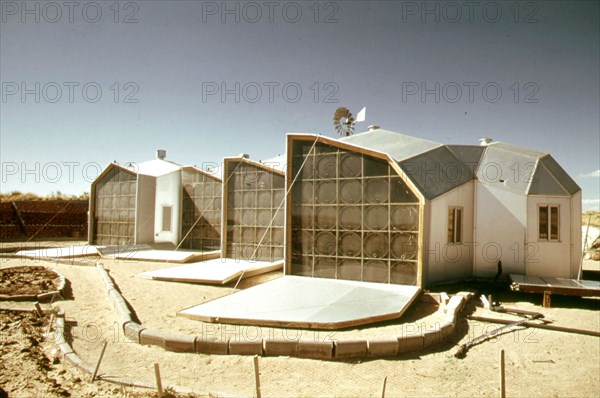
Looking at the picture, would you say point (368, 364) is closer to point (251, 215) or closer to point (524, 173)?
point (251, 215)

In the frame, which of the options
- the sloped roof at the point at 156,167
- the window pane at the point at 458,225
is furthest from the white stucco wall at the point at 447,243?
the sloped roof at the point at 156,167

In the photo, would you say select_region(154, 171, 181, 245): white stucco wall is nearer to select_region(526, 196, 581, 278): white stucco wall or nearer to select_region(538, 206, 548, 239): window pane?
select_region(526, 196, 581, 278): white stucco wall

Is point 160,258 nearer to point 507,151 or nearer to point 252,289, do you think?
point 252,289

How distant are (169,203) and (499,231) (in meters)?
17.2

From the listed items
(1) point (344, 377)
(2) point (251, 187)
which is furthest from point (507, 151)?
(1) point (344, 377)

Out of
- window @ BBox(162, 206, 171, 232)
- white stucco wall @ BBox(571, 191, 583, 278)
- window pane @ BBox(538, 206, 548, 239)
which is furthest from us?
window @ BBox(162, 206, 171, 232)

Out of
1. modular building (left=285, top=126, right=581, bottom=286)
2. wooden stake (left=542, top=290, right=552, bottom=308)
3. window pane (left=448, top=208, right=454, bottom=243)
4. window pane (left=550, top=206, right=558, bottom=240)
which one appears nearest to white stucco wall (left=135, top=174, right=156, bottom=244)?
modular building (left=285, top=126, right=581, bottom=286)

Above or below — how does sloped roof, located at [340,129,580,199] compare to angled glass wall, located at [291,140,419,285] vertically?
above

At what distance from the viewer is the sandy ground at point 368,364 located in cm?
535

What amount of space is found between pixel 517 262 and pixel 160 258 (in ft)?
50.5

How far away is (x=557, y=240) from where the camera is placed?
11.8 m

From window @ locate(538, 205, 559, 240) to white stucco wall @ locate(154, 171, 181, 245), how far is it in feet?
58.7

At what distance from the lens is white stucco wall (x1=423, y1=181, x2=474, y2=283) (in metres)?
11.0

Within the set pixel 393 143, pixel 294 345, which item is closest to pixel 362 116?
pixel 393 143
